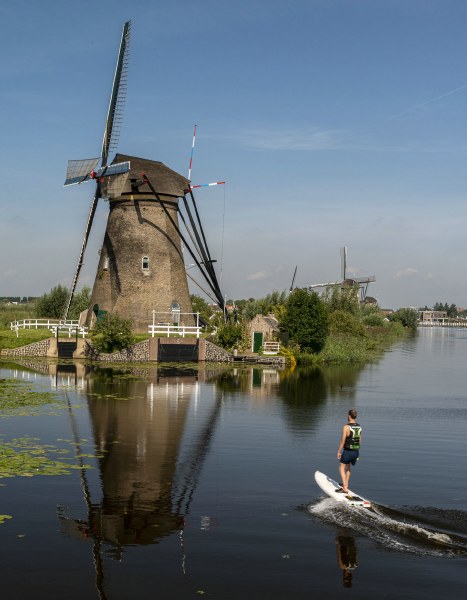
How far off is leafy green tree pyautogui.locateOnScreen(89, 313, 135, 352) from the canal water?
17902mm

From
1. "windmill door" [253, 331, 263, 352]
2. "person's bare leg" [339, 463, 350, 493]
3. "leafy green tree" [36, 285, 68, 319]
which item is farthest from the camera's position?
"leafy green tree" [36, 285, 68, 319]

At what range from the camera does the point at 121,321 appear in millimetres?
45156

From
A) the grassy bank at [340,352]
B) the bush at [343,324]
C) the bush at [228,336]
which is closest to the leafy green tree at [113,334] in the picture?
the bush at [228,336]

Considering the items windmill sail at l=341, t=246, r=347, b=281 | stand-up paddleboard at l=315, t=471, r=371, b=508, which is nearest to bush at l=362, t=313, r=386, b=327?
windmill sail at l=341, t=246, r=347, b=281

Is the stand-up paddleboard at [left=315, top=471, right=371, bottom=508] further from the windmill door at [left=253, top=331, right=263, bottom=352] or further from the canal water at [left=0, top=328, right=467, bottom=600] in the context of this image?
the windmill door at [left=253, top=331, right=263, bottom=352]

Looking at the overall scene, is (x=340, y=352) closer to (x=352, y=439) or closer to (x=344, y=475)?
(x=352, y=439)

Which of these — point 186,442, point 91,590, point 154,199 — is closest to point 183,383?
point 186,442

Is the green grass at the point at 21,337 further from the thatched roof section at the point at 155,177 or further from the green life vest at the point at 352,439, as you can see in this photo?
the green life vest at the point at 352,439

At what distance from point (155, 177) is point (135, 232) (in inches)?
160

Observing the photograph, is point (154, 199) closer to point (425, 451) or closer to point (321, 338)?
point (321, 338)

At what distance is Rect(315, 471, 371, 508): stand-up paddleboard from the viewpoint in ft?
42.3

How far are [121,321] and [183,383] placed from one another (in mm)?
12095

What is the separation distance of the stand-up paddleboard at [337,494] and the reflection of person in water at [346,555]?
1.41 meters

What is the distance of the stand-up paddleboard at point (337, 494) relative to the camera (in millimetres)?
12891
